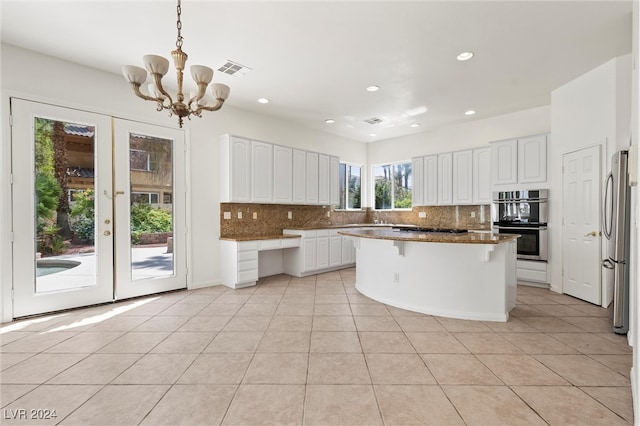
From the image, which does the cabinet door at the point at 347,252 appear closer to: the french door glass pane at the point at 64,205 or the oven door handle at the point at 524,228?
the oven door handle at the point at 524,228

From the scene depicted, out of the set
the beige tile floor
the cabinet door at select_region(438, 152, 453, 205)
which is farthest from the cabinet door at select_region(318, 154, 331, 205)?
the beige tile floor

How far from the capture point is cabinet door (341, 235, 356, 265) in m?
6.22

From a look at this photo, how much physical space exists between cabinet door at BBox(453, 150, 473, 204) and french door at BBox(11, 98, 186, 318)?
16.4 feet

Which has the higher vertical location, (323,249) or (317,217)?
(317,217)

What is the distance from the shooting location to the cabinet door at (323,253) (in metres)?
5.71

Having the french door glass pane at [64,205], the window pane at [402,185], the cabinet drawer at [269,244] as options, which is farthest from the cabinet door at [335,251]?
the french door glass pane at [64,205]

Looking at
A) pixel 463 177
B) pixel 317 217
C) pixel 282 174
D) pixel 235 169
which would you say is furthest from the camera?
pixel 317 217

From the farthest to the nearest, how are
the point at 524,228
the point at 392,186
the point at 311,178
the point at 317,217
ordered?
1. the point at 392,186
2. the point at 317,217
3. the point at 311,178
4. the point at 524,228

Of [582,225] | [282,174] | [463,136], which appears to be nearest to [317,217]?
[282,174]

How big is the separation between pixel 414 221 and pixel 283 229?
3111 mm

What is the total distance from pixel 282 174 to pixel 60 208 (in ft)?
10.4

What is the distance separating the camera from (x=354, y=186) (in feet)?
25.1

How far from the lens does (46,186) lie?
134 inches

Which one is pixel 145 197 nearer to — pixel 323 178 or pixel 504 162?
pixel 323 178
